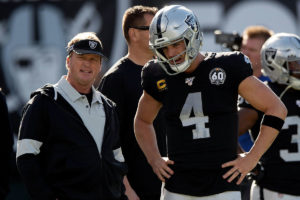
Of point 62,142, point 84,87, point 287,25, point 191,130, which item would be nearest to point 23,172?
point 62,142

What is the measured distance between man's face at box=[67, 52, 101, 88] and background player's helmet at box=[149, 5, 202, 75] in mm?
448

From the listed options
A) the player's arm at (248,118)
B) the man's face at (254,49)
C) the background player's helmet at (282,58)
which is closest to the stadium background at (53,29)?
the man's face at (254,49)

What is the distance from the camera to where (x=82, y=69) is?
13.4ft

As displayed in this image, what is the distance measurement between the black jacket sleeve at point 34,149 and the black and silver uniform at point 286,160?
180 centimetres

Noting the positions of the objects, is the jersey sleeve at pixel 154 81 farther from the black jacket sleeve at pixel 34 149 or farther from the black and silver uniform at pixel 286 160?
the black and silver uniform at pixel 286 160

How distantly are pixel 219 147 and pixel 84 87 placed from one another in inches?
37.7

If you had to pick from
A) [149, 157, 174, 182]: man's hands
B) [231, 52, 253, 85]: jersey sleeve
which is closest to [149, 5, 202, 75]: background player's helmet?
[231, 52, 253, 85]: jersey sleeve

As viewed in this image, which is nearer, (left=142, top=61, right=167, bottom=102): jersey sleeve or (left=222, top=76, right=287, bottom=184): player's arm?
(left=222, top=76, right=287, bottom=184): player's arm

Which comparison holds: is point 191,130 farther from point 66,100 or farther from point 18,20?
point 18,20

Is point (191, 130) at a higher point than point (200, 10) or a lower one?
lower

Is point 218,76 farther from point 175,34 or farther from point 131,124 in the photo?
point 131,124

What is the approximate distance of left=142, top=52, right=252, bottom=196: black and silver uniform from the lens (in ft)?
12.3

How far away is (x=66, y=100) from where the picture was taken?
3941 mm

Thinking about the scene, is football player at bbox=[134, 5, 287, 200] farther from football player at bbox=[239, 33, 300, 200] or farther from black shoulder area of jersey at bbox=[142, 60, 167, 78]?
football player at bbox=[239, 33, 300, 200]
